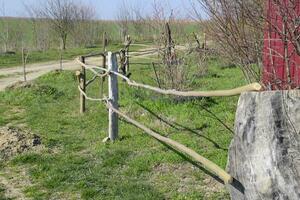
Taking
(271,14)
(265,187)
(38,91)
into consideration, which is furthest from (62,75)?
(265,187)

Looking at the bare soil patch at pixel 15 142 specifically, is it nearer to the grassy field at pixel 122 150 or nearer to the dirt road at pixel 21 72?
the grassy field at pixel 122 150

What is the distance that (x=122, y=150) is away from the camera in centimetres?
655

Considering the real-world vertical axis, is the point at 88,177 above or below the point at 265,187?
below

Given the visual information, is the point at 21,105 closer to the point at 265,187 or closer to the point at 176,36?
the point at 176,36

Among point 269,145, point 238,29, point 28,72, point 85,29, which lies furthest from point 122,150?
point 85,29

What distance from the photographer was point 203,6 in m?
5.68

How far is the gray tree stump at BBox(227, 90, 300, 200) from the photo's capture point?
2322 mm

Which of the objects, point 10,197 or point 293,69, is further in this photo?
point 293,69

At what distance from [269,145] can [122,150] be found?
4313mm

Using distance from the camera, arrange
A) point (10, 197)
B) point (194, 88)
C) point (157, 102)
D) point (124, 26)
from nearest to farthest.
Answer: point (10, 197)
point (157, 102)
point (194, 88)
point (124, 26)

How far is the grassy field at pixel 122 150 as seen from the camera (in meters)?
5.18

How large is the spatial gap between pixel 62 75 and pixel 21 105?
15.9ft

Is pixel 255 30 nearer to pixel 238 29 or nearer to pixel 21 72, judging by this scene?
pixel 238 29

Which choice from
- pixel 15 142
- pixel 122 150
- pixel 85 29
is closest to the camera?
pixel 122 150
